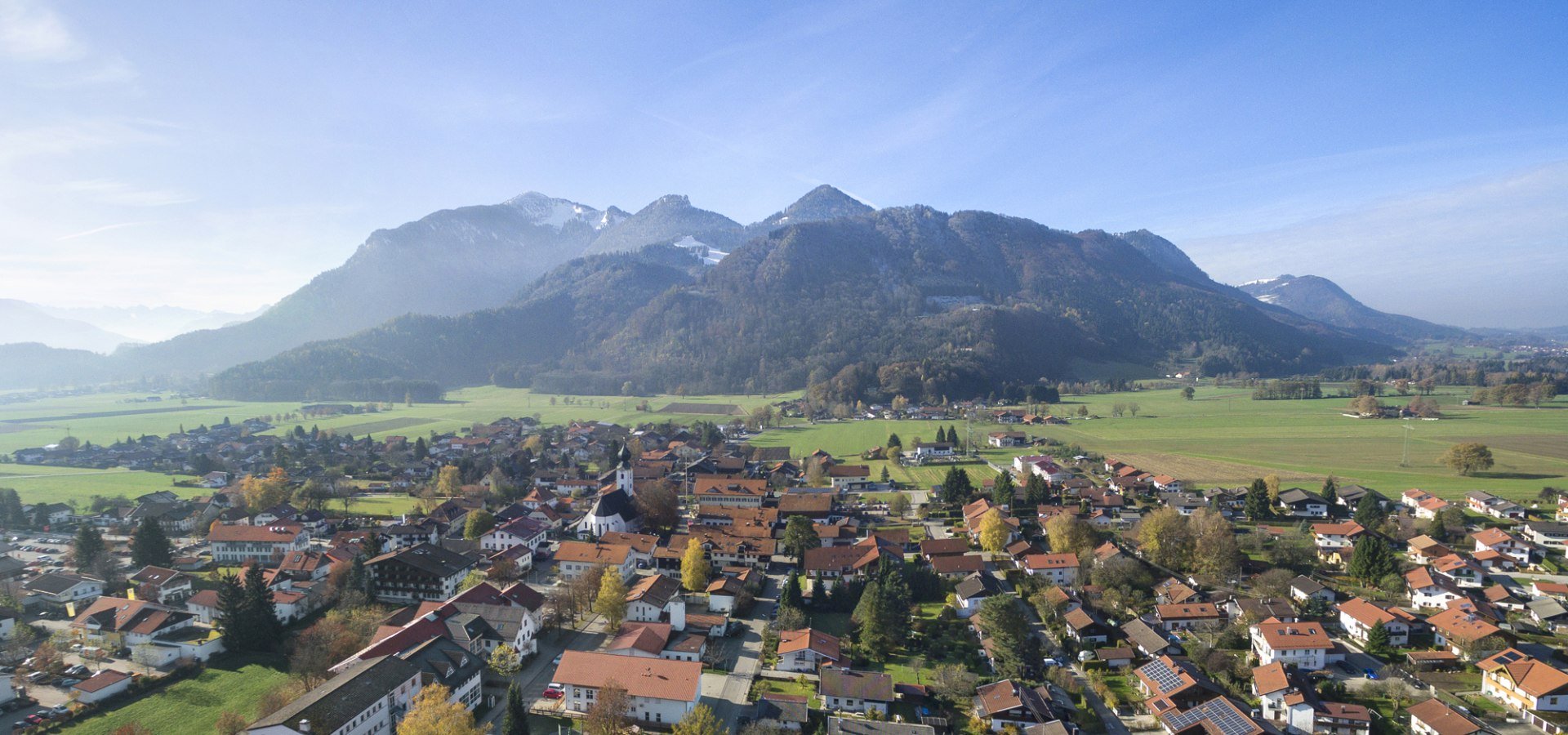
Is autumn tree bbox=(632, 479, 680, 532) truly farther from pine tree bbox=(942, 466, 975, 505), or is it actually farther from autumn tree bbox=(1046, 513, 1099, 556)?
autumn tree bbox=(1046, 513, 1099, 556)

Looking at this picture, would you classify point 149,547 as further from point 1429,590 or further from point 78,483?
point 1429,590

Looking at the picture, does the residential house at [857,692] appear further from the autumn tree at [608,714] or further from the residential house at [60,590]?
the residential house at [60,590]

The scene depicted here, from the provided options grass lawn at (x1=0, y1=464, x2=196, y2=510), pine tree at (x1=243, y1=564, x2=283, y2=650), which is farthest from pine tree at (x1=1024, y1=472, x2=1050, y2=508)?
grass lawn at (x1=0, y1=464, x2=196, y2=510)

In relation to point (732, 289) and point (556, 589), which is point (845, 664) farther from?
point (732, 289)

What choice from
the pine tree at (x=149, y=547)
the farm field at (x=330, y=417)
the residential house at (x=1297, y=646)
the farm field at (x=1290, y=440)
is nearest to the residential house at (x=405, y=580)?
the pine tree at (x=149, y=547)

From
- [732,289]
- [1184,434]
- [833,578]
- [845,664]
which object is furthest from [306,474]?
[732,289]

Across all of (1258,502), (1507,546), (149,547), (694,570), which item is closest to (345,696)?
(694,570)
